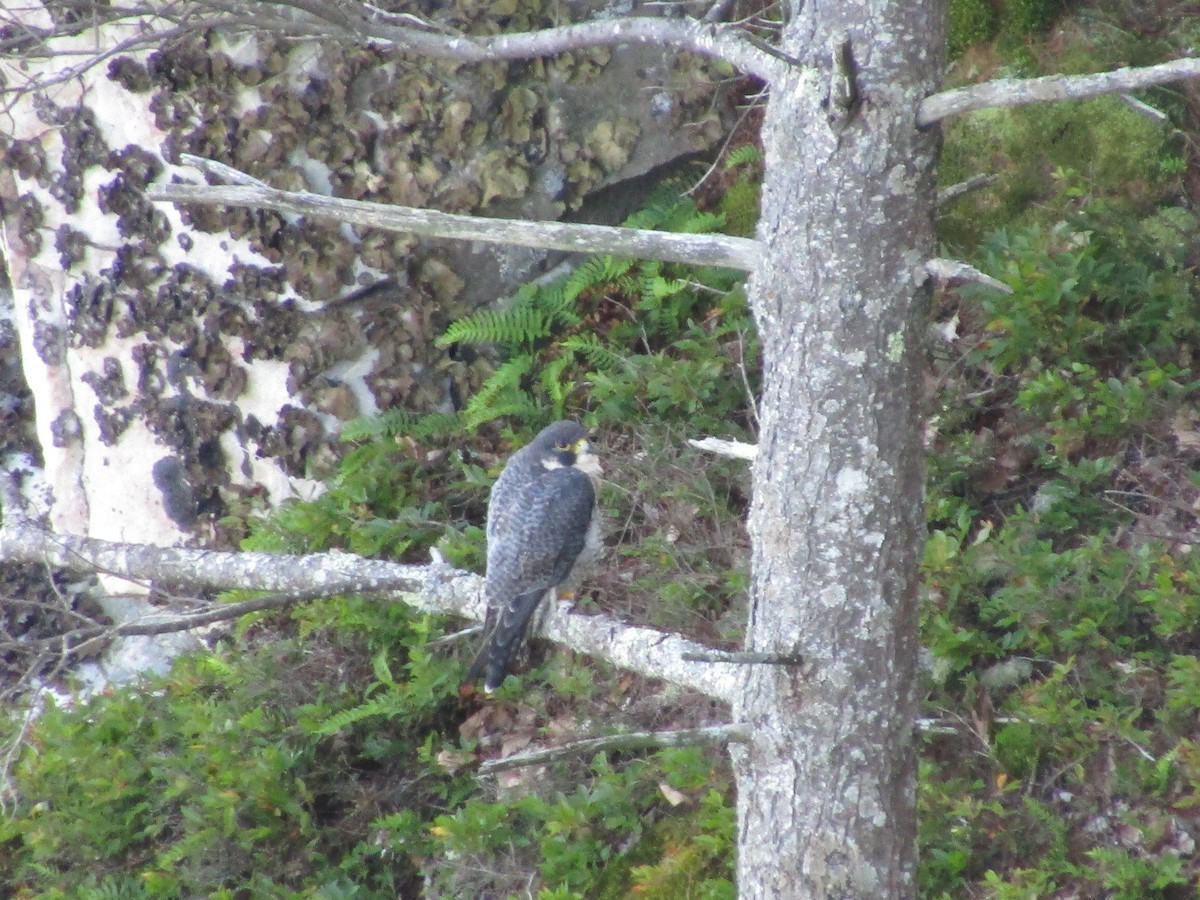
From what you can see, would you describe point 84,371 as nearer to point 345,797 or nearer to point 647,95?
point 345,797

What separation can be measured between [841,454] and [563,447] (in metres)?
3.14

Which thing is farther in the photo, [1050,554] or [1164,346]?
[1164,346]

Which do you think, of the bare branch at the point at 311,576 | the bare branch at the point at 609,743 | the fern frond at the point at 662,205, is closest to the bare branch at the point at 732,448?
the bare branch at the point at 311,576

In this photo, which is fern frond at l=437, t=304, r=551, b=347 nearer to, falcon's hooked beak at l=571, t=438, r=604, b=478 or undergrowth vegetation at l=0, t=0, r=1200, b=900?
undergrowth vegetation at l=0, t=0, r=1200, b=900

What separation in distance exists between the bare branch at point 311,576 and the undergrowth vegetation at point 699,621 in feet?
4.37

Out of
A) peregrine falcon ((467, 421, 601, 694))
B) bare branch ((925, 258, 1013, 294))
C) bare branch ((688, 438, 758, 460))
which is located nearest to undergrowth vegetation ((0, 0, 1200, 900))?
peregrine falcon ((467, 421, 601, 694))

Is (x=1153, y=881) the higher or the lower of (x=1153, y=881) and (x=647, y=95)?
the lower

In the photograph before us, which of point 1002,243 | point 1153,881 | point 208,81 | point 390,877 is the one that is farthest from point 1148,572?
point 208,81

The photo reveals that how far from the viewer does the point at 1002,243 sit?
645 centimetres

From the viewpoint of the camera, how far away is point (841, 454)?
10.8 feet

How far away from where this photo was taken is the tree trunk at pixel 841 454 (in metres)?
3.20

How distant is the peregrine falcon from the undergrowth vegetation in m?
0.65

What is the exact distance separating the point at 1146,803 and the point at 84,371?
7614 millimetres

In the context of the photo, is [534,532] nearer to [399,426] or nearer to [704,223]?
[399,426]
